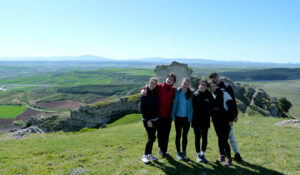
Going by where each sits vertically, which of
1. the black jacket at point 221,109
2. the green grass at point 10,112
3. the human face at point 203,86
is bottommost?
the green grass at point 10,112

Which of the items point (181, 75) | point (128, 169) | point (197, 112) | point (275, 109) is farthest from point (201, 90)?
point (275, 109)

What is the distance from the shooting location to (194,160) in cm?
977

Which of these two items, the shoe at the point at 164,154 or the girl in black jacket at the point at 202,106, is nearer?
the girl in black jacket at the point at 202,106

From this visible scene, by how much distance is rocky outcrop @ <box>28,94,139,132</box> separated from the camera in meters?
44.3

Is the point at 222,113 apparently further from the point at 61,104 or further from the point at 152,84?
Result: the point at 61,104

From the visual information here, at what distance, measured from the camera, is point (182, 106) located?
9133mm

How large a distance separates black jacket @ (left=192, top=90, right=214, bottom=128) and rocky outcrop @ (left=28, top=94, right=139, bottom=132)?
3562 centimetres

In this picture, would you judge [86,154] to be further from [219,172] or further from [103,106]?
[103,106]

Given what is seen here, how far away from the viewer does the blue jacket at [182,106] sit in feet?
30.0

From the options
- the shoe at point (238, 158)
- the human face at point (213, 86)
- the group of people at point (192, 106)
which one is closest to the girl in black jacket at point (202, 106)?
the group of people at point (192, 106)

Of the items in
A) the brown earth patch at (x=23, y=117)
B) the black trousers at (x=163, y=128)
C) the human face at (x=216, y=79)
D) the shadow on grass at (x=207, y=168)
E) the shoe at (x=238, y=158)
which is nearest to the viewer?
the shadow on grass at (x=207, y=168)

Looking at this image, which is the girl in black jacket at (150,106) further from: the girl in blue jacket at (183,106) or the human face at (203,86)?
the human face at (203,86)

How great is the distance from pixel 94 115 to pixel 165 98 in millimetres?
38363

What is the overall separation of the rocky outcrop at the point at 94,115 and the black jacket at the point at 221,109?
3581cm
